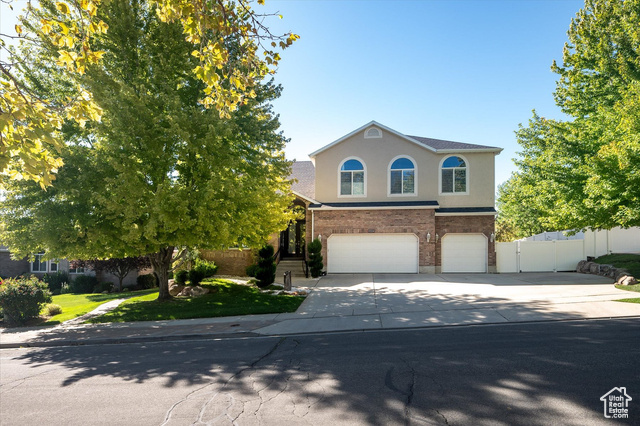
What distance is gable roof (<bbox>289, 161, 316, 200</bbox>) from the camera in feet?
76.7

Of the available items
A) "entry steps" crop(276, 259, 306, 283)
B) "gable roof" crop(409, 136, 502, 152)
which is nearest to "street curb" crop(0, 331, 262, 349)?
"entry steps" crop(276, 259, 306, 283)

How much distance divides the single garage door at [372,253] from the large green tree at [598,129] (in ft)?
23.1

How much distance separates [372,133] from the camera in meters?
21.9

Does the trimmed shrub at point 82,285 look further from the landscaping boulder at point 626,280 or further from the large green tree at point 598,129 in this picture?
the landscaping boulder at point 626,280

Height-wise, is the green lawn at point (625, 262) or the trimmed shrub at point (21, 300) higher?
the green lawn at point (625, 262)

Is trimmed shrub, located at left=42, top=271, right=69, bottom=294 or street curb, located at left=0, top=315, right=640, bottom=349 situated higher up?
street curb, located at left=0, top=315, right=640, bottom=349

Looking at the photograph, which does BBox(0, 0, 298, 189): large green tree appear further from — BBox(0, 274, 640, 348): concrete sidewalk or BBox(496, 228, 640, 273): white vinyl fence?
BBox(496, 228, 640, 273): white vinyl fence

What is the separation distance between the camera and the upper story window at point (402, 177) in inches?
853

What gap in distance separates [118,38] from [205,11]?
10.3m

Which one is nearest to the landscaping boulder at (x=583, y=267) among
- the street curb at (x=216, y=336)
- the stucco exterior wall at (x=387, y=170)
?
the stucco exterior wall at (x=387, y=170)

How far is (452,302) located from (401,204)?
9.12 metres

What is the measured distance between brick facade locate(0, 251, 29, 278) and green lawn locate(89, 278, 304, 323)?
57.1 feet

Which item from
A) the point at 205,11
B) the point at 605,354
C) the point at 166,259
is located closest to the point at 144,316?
the point at 166,259

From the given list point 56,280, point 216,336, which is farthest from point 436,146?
point 56,280
